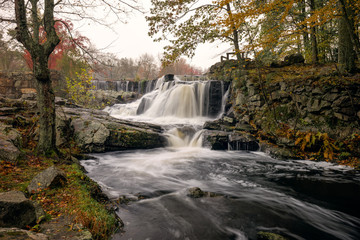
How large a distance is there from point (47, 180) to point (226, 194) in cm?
435

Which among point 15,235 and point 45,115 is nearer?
point 15,235

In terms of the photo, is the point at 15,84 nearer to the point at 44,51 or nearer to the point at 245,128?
the point at 44,51

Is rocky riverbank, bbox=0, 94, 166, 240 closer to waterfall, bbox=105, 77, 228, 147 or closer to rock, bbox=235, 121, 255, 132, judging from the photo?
waterfall, bbox=105, 77, 228, 147

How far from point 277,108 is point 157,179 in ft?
26.7

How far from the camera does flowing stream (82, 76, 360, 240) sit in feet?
11.8

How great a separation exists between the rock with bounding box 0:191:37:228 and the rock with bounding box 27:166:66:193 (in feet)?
3.61

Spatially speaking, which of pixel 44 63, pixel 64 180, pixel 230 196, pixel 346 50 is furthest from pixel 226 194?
pixel 346 50

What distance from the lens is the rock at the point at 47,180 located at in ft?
10.6

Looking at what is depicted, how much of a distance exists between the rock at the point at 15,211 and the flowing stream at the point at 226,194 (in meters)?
1.28

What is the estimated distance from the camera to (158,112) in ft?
56.0

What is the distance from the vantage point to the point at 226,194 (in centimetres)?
511

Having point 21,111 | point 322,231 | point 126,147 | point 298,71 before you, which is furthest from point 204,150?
point 21,111

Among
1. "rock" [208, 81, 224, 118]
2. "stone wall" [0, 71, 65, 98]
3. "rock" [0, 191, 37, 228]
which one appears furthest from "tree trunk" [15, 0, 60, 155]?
"stone wall" [0, 71, 65, 98]

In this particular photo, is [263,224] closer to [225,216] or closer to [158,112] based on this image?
[225,216]
